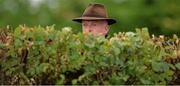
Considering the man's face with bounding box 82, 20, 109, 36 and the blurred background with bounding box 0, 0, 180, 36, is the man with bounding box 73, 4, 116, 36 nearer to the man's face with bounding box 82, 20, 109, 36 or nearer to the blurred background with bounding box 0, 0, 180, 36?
the man's face with bounding box 82, 20, 109, 36

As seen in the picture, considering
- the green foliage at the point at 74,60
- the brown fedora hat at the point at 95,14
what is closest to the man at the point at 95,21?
the brown fedora hat at the point at 95,14

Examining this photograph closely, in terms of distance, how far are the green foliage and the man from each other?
222 centimetres

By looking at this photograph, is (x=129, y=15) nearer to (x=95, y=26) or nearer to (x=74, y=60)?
(x=95, y=26)

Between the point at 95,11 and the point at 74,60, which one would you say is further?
the point at 95,11

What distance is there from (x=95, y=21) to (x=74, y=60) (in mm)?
2650

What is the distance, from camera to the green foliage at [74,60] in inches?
210

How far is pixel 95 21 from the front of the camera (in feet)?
26.1

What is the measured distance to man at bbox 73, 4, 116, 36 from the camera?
780 cm

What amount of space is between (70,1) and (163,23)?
5201mm

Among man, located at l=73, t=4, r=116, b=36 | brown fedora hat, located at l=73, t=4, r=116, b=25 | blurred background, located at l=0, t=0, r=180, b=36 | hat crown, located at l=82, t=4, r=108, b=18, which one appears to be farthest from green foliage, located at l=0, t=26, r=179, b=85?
blurred background, located at l=0, t=0, r=180, b=36

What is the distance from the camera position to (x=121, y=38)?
5660mm

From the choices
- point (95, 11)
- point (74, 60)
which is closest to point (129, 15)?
point (95, 11)

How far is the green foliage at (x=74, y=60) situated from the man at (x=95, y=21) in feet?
7.28

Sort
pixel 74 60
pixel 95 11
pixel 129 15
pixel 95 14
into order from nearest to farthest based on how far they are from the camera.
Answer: pixel 74 60
pixel 95 14
pixel 95 11
pixel 129 15
